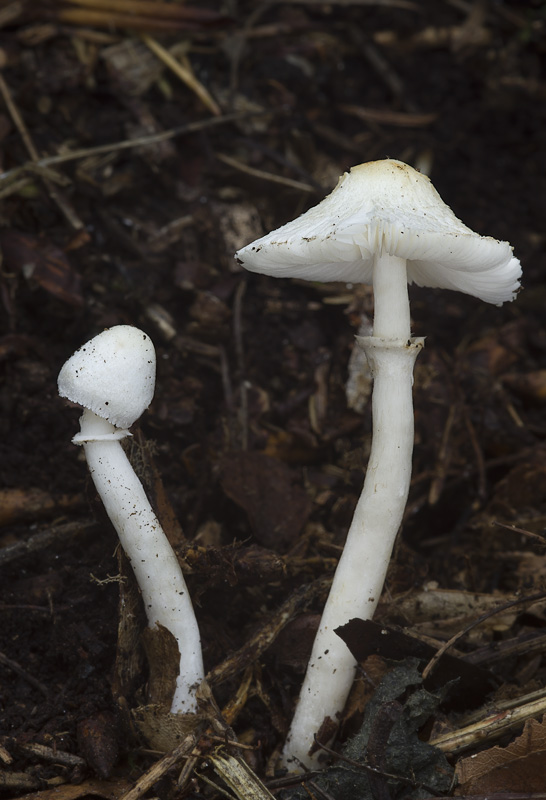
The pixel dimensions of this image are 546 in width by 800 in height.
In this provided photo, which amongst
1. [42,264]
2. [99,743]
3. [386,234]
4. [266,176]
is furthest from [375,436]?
[266,176]

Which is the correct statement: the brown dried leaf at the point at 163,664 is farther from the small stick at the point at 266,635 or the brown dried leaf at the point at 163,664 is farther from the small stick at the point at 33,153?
the small stick at the point at 33,153

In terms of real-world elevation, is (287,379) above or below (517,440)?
above

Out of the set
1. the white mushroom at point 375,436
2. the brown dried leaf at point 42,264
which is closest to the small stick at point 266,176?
the brown dried leaf at point 42,264

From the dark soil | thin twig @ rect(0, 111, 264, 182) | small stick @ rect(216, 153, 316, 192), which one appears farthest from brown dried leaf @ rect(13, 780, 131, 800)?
small stick @ rect(216, 153, 316, 192)

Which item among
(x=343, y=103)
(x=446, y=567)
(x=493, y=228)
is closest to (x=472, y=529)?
(x=446, y=567)

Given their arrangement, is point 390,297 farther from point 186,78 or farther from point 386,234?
point 186,78

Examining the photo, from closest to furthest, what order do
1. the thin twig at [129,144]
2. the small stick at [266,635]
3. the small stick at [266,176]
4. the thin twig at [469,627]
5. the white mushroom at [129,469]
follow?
the white mushroom at [129,469]
the thin twig at [469,627]
the small stick at [266,635]
the thin twig at [129,144]
the small stick at [266,176]

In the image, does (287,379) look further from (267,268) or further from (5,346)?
(5,346)
